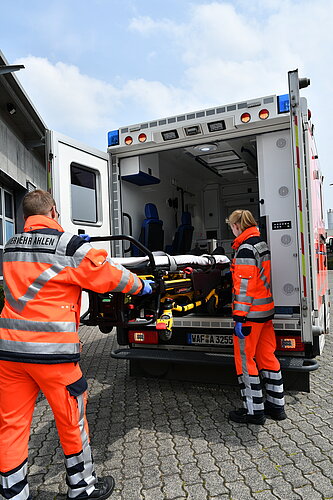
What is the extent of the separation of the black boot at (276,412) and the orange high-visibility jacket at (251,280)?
0.74m

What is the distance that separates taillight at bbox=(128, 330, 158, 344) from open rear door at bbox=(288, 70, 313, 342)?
151 centimetres

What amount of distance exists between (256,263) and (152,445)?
157 centimetres

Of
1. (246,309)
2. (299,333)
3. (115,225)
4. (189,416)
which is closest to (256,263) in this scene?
(246,309)

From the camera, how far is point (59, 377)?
215cm

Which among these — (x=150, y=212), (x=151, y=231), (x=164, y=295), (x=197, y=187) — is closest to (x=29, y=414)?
(x=164, y=295)

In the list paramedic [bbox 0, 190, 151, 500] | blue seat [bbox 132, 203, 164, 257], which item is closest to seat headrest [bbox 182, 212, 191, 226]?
blue seat [bbox 132, 203, 164, 257]

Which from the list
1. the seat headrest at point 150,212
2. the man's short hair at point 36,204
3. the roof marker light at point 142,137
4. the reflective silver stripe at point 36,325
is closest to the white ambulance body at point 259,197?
the roof marker light at point 142,137

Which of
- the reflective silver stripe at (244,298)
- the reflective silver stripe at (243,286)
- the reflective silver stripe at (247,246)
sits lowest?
the reflective silver stripe at (244,298)

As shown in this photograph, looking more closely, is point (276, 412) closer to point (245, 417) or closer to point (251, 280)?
point (245, 417)

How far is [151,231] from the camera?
5.52 meters

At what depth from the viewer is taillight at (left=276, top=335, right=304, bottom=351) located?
3.59 meters

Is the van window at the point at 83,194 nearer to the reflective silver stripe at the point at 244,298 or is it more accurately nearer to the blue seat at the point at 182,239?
the reflective silver stripe at the point at 244,298

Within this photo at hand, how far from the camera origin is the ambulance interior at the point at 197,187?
203 inches

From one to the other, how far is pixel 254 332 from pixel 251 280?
411mm
